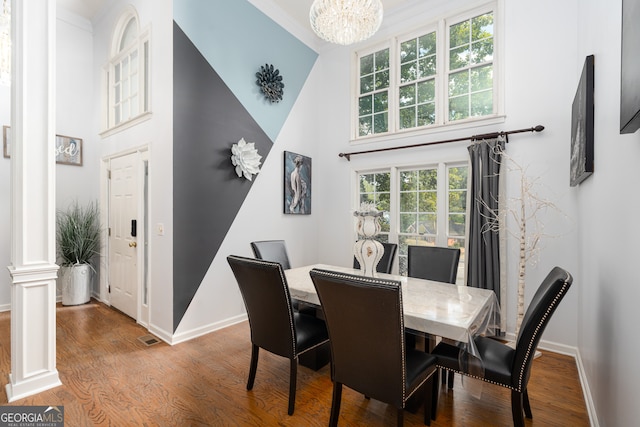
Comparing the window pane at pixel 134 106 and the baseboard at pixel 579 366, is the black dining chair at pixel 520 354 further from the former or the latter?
the window pane at pixel 134 106

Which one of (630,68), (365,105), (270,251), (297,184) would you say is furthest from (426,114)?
(630,68)

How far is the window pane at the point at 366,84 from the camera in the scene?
4.28 metres

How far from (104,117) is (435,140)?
4.38 metres

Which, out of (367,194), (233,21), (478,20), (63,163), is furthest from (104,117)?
(478,20)


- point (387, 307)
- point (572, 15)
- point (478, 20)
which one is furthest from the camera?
point (478, 20)

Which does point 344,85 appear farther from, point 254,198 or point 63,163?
point 63,163

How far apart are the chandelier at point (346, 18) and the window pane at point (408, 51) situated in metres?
1.59

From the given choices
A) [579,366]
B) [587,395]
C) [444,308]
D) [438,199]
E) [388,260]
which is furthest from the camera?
[438,199]

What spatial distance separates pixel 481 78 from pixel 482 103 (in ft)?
0.94

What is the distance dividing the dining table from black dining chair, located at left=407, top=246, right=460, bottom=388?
1.18 ft

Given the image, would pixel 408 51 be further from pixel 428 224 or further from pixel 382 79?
pixel 428 224

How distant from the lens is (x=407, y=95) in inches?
155

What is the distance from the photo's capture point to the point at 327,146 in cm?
464

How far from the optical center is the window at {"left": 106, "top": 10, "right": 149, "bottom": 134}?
3367mm
